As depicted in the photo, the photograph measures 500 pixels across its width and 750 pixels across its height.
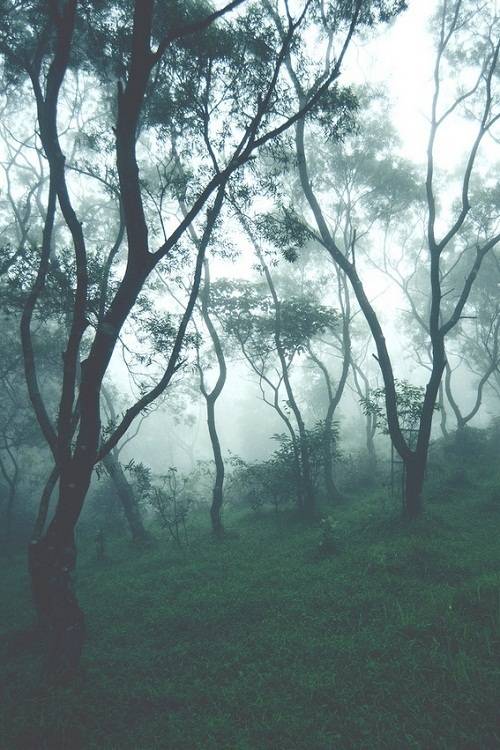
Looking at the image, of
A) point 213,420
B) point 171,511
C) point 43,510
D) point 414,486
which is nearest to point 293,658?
point 43,510

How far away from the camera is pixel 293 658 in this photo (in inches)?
189

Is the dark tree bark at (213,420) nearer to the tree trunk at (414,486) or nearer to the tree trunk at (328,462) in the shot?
the tree trunk at (328,462)

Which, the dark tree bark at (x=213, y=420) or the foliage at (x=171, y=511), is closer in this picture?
the foliage at (x=171, y=511)

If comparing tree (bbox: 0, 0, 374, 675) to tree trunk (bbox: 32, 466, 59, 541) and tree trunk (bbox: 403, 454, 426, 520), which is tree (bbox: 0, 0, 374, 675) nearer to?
tree trunk (bbox: 32, 466, 59, 541)

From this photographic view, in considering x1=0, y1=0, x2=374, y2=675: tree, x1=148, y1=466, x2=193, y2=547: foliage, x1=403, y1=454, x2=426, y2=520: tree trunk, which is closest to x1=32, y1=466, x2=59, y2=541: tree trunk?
x1=0, y1=0, x2=374, y2=675: tree

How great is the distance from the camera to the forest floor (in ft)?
12.1

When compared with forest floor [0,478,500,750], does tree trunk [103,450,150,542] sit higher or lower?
higher

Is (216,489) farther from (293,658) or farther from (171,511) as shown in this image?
(293,658)

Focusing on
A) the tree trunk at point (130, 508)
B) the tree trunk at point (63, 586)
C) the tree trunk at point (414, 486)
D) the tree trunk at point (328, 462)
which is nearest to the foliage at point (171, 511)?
→ the tree trunk at point (130, 508)

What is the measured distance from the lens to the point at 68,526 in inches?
203

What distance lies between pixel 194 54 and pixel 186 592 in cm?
1173

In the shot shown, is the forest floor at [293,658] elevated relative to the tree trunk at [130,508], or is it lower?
lower

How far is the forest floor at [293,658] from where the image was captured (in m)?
3.69

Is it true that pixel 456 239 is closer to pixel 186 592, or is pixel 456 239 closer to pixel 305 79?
pixel 305 79
